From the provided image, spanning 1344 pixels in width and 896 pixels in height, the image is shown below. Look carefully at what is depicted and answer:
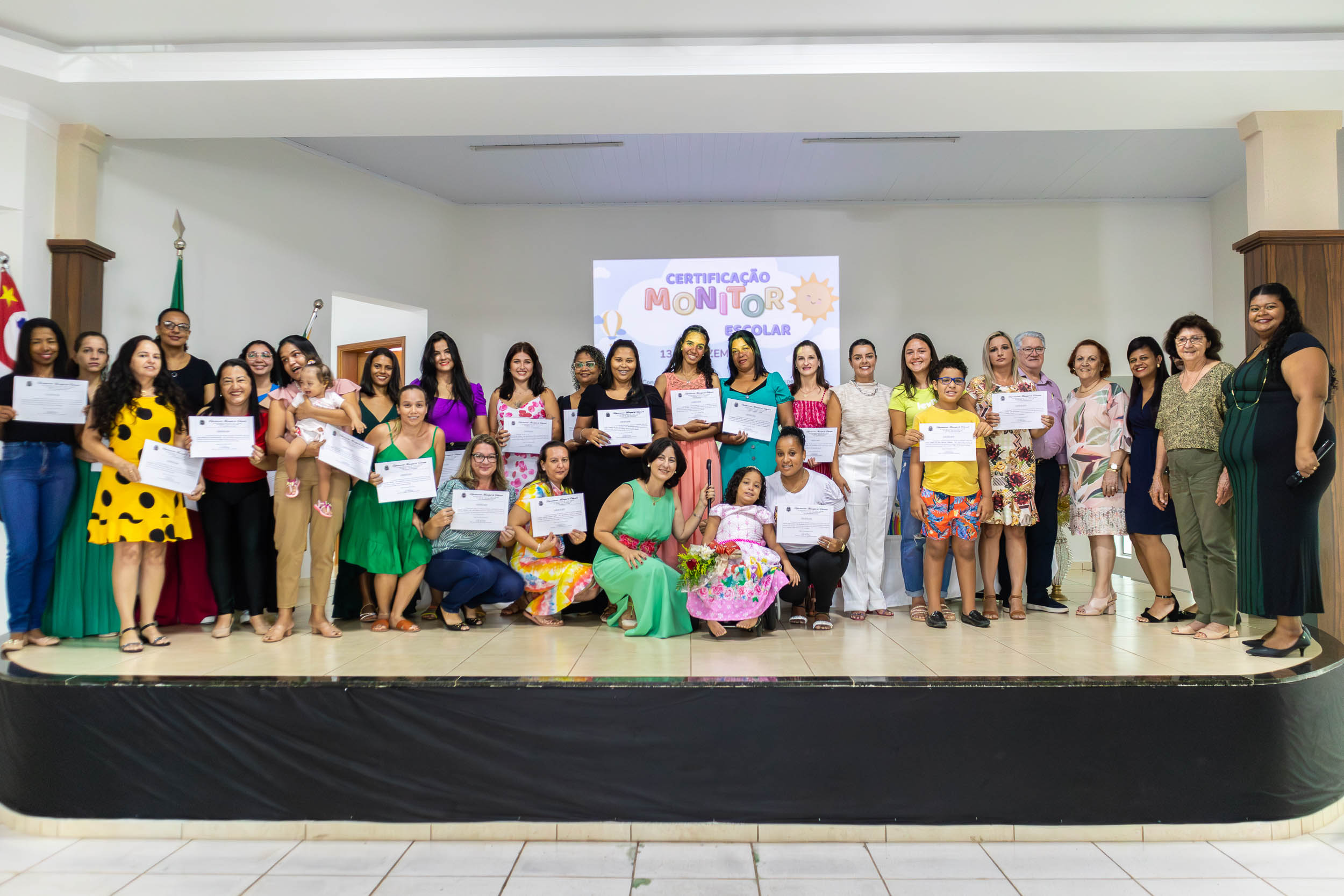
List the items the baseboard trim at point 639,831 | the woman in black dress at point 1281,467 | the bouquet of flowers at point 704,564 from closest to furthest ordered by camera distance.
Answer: the baseboard trim at point 639,831 → the woman in black dress at point 1281,467 → the bouquet of flowers at point 704,564

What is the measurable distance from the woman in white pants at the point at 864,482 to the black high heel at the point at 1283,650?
1557 millimetres

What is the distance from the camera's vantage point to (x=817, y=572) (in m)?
3.71

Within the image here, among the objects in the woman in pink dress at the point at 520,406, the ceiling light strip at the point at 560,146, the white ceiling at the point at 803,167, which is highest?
the ceiling light strip at the point at 560,146

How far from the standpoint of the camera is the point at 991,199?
7.07m

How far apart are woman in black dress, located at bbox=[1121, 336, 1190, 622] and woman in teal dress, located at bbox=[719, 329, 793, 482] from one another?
1.73m

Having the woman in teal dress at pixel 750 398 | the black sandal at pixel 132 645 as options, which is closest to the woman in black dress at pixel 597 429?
the woman in teal dress at pixel 750 398

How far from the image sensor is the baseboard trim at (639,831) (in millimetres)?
2520

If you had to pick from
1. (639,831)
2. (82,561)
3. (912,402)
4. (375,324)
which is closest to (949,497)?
(912,402)

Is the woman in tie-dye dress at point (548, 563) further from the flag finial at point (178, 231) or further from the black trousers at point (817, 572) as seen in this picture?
the flag finial at point (178, 231)

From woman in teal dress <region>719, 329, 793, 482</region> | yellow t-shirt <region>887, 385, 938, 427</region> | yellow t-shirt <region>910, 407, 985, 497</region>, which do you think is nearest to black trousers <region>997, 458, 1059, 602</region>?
yellow t-shirt <region>910, 407, 985, 497</region>

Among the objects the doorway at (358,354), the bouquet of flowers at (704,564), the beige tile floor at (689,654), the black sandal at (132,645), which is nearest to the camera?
the beige tile floor at (689,654)

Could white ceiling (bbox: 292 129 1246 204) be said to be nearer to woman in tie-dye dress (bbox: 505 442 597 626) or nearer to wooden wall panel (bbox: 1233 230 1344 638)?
wooden wall panel (bbox: 1233 230 1344 638)

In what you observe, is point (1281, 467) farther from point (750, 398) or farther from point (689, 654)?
point (689, 654)

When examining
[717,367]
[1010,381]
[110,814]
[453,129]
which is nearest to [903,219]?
[717,367]
